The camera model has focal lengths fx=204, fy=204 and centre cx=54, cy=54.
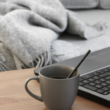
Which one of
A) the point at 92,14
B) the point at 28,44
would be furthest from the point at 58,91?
the point at 92,14

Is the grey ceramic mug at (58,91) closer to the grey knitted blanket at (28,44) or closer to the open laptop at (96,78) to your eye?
the open laptop at (96,78)

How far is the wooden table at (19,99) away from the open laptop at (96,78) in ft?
0.05

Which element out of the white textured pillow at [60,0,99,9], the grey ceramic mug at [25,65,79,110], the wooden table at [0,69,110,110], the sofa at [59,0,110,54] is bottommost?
the sofa at [59,0,110,54]

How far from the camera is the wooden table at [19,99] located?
333 millimetres

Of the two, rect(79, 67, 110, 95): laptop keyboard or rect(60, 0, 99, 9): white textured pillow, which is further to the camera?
rect(60, 0, 99, 9): white textured pillow

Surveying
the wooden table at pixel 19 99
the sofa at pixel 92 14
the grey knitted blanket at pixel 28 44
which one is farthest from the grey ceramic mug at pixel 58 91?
the sofa at pixel 92 14

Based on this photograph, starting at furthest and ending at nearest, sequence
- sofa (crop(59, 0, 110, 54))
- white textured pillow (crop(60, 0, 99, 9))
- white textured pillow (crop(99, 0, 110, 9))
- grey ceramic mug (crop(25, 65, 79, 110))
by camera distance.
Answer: white textured pillow (crop(99, 0, 110, 9)) < white textured pillow (crop(60, 0, 99, 9)) < sofa (crop(59, 0, 110, 54)) < grey ceramic mug (crop(25, 65, 79, 110))

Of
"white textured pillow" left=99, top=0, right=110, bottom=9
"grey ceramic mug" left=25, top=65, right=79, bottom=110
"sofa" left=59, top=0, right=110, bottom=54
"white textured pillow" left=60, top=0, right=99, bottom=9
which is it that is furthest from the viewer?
"white textured pillow" left=99, top=0, right=110, bottom=9

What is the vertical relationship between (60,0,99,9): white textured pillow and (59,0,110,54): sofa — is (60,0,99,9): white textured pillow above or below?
above

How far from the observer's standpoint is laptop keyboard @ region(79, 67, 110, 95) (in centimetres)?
35

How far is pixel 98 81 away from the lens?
379 mm

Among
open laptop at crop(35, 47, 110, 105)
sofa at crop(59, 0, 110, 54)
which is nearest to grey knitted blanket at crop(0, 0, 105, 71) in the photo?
sofa at crop(59, 0, 110, 54)

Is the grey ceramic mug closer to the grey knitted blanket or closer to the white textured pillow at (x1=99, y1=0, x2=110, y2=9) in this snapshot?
the grey knitted blanket

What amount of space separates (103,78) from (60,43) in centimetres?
40
